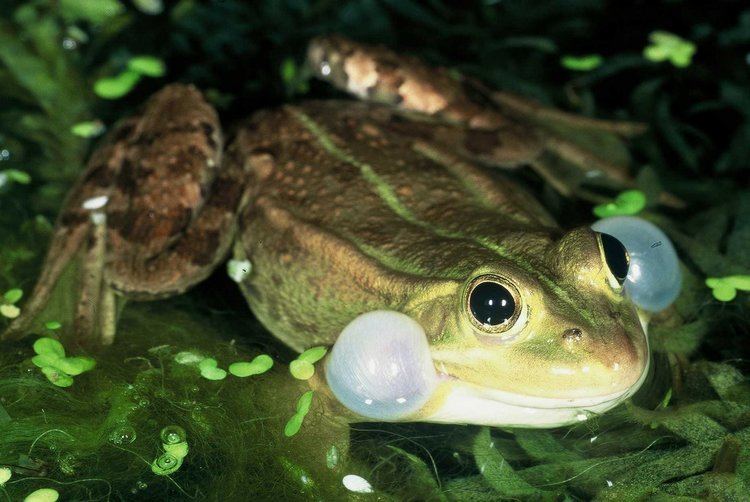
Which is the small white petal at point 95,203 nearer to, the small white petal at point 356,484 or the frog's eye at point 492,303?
the small white petal at point 356,484

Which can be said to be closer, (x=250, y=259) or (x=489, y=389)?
(x=489, y=389)

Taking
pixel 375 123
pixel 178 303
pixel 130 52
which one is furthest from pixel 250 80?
pixel 178 303

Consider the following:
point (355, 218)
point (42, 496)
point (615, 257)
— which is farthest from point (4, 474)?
point (615, 257)

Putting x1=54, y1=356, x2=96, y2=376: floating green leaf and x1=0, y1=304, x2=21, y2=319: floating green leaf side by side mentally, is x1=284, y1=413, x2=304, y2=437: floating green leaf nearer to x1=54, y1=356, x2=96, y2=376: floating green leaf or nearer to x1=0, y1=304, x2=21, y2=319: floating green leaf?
x1=54, y1=356, x2=96, y2=376: floating green leaf

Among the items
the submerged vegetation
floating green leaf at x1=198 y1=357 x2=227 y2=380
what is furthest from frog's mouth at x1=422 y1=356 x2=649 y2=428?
floating green leaf at x1=198 y1=357 x2=227 y2=380

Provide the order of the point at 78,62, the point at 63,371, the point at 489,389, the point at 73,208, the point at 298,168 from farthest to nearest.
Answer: the point at 78,62 < the point at 73,208 < the point at 298,168 < the point at 63,371 < the point at 489,389

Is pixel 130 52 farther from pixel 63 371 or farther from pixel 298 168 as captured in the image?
pixel 63 371
